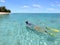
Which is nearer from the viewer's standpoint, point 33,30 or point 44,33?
point 44,33

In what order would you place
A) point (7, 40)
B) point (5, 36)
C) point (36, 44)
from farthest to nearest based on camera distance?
point (5, 36) < point (7, 40) < point (36, 44)

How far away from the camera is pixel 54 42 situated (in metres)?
9.48

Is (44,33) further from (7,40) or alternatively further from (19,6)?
(19,6)

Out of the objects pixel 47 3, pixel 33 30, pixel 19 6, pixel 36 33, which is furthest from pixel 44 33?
pixel 19 6

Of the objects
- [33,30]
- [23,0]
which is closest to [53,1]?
[23,0]

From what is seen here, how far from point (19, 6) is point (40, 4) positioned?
2.13m

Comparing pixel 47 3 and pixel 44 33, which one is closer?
pixel 44 33

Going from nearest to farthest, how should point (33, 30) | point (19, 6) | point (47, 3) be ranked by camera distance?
point (33, 30) < point (47, 3) < point (19, 6)

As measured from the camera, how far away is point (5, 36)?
1041 cm

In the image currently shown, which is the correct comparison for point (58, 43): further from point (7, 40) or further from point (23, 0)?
point (23, 0)

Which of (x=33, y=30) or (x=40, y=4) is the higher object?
(x=40, y=4)

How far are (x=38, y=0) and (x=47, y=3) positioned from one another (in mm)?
1115

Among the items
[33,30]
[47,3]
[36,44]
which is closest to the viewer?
[36,44]

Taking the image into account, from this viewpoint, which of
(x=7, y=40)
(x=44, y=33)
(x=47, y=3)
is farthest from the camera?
(x=47, y=3)
